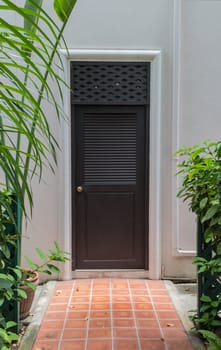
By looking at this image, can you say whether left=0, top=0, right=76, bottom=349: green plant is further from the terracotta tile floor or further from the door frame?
the door frame

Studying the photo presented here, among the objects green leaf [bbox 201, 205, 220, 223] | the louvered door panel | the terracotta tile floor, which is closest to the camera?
green leaf [bbox 201, 205, 220, 223]

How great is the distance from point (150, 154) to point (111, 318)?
1.63m

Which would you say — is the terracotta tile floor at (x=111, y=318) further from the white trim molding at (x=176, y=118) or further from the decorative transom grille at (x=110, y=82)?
the decorative transom grille at (x=110, y=82)

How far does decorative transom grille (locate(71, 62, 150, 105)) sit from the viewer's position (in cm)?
338

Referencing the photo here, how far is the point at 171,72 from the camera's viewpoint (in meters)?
3.37

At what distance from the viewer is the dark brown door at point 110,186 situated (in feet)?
11.3

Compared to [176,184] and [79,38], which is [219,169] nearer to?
[176,184]

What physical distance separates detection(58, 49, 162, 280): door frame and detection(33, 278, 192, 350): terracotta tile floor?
14.1 inches

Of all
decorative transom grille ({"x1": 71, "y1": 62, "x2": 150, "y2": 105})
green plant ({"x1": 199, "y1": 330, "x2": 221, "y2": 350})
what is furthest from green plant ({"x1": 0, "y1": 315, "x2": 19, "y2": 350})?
decorative transom grille ({"x1": 71, "y1": 62, "x2": 150, "y2": 105})

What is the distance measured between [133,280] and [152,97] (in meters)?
1.92

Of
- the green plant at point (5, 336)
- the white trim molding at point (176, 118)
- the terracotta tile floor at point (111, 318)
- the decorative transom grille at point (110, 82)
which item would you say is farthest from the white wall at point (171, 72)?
the green plant at point (5, 336)

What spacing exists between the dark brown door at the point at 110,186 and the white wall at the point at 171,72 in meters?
0.23

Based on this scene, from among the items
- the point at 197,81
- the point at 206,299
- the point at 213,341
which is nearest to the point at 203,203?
the point at 206,299

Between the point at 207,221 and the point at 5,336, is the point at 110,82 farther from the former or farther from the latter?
the point at 5,336
